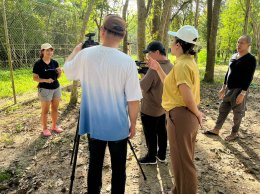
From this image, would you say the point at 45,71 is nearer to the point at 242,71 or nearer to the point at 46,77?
the point at 46,77

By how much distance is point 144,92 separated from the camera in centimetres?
416

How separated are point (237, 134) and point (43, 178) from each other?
4.28 metres

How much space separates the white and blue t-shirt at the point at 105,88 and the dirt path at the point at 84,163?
1.43m

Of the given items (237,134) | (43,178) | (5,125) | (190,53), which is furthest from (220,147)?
(5,125)

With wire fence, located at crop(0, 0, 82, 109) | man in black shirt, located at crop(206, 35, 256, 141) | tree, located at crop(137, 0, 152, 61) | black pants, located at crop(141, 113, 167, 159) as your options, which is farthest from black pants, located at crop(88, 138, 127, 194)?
wire fence, located at crop(0, 0, 82, 109)

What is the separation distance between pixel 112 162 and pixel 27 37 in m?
11.2

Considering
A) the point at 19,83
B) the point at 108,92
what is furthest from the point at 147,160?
the point at 19,83

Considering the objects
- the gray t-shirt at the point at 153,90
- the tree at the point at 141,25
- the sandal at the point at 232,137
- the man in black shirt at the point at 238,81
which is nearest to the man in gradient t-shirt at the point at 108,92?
the gray t-shirt at the point at 153,90

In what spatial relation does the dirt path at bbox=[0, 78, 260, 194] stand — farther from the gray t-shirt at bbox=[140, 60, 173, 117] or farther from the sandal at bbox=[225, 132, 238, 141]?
the gray t-shirt at bbox=[140, 60, 173, 117]

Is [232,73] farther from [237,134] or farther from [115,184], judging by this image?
[115,184]

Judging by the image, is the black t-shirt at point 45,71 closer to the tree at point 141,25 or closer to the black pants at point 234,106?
the tree at point 141,25

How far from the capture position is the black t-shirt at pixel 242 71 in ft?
17.6

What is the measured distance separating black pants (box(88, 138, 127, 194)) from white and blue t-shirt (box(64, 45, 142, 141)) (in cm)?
11

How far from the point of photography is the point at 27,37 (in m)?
12.5
